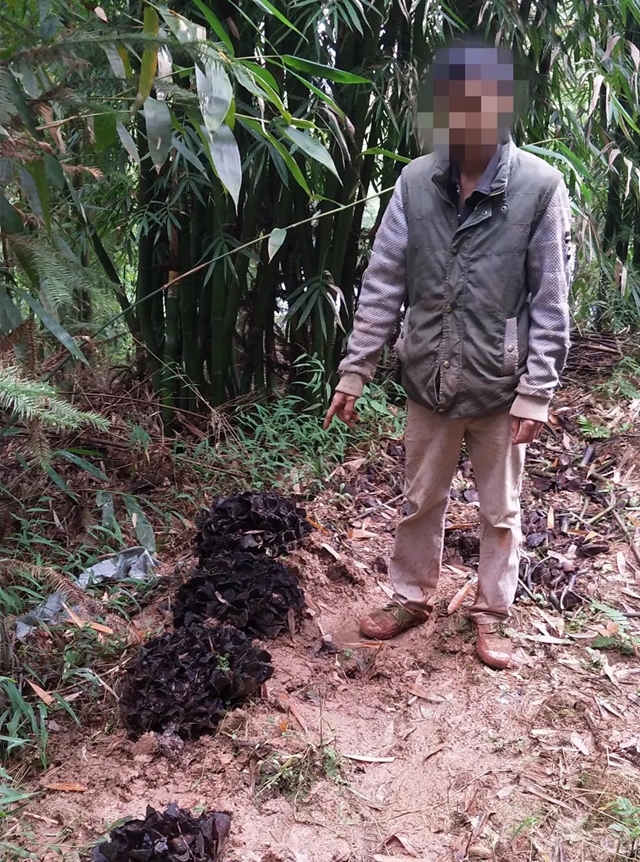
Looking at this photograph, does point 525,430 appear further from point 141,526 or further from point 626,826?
point 141,526

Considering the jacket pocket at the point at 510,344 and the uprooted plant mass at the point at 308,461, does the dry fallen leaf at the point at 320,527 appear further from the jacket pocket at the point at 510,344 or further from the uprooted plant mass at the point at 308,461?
the jacket pocket at the point at 510,344

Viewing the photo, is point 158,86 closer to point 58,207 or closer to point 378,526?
point 58,207

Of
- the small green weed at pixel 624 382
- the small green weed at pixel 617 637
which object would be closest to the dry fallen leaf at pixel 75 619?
the small green weed at pixel 617 637

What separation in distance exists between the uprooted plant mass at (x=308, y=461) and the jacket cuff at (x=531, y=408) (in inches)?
1.0

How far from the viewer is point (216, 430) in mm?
2809

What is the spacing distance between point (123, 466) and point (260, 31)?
63.0 inches

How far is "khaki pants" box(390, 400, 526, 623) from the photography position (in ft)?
5.97

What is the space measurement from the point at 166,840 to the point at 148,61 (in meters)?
1.36

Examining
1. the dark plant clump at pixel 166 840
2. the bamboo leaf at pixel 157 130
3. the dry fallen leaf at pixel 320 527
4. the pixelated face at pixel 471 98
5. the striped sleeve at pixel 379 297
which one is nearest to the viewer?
the bamboo leaf at pixel 157 130

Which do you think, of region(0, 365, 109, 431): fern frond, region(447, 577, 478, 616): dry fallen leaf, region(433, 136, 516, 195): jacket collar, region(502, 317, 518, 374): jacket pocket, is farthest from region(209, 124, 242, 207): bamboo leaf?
region(447, 577, 478, 616): dry fallen leaf

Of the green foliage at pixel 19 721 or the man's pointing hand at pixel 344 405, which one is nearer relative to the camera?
the green foliage at pixel 19 721

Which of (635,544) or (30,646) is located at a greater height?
(30,646)

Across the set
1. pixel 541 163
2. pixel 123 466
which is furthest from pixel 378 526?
pixel 541 163

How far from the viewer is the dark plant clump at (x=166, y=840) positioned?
128 centimetres
